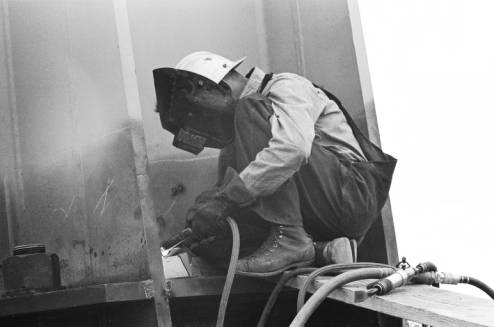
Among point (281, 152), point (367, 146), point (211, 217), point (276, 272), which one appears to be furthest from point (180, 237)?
point (367, 146)

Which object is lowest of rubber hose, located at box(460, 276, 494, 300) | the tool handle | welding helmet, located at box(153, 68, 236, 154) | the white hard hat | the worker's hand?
rubber hose, located at box(460, 276, 494, 300)

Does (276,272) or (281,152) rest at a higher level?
(281,152)

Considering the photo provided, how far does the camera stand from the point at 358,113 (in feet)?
12.4

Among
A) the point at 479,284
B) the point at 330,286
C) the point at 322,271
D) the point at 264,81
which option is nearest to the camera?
the point at 330,286

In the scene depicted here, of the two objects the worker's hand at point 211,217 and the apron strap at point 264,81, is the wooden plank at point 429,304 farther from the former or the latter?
the apron strap at point 264,81

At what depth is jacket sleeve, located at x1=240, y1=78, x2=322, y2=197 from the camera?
2.99m

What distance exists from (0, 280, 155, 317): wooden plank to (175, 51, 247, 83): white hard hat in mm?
991

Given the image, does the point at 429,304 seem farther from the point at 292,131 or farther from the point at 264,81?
the point at 264,81

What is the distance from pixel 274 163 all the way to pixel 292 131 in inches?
5.9

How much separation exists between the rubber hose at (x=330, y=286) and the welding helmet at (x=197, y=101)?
1.08 meters

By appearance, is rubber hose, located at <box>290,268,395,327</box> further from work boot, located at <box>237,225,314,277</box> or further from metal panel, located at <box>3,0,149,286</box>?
metal panel, located at <box>3,0,149,286</box>

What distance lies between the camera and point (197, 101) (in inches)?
133

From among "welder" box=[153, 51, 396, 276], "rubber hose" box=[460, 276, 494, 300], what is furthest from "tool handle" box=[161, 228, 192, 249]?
"rubber hose" box=[460, 276, 494, 300]

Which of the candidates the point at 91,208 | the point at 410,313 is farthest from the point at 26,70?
the point at 410,313
